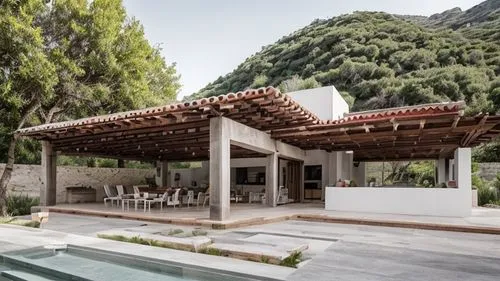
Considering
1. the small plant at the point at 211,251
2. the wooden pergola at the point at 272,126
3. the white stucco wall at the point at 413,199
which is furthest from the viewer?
the white stucco wall at the point at 413,199

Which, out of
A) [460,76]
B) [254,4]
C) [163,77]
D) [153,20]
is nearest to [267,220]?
[163,77]

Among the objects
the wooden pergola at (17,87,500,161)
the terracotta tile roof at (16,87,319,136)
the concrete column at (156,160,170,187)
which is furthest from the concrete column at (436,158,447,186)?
the concrete column at (156,160,170,187)

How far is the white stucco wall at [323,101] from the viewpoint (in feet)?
52.9

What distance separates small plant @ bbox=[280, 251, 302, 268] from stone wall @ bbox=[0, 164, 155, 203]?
12756mm

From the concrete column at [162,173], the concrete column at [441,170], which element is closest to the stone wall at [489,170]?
the concrete column at [441,170]

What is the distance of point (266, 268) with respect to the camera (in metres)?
4.89

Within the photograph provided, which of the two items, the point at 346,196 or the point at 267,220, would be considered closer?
the point at 267,220

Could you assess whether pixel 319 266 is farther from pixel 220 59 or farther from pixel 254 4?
pixel 220 59

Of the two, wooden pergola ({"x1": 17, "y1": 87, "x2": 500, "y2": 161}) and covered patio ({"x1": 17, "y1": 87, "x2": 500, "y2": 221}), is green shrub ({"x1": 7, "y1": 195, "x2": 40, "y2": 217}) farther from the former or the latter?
wooden pergola ({"x1": 17, "y1": 87, "x2": 500, "y2": 161})

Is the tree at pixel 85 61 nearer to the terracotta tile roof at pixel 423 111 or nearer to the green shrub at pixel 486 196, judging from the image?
the terracotta tile roof at pixel 423 111

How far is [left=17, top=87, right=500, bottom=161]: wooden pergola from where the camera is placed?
27.6 feet

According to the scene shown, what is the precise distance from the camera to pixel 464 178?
11.3m

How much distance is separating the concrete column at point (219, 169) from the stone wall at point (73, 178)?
9.26 metres

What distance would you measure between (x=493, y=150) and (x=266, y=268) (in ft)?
78.0
